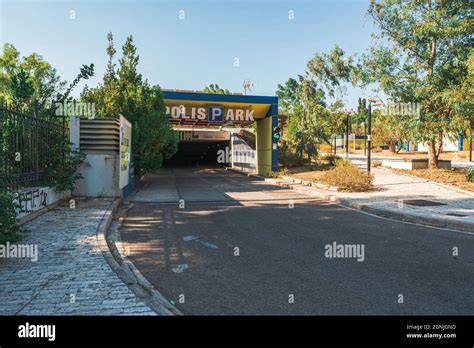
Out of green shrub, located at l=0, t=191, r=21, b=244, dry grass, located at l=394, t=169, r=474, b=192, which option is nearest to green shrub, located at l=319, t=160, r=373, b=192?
dry grass, located at l=394, t=169, r=474, b=192

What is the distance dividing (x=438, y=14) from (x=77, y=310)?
19869 mm

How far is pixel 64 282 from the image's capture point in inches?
194

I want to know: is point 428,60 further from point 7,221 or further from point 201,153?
Result: point 201,153

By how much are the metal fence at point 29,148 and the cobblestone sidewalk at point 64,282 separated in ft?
6.13

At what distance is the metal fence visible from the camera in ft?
27.6

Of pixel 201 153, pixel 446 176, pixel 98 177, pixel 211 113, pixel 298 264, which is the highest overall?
pixel 211 113

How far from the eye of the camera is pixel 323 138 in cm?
2825

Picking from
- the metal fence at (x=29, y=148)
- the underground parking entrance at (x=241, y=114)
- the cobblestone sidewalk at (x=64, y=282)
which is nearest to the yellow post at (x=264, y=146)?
the underground parking entrance at (x=241, y=114)

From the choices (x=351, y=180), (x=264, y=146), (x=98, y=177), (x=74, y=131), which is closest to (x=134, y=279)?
(x=98, y=177)

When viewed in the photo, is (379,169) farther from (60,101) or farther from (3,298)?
(3,298)

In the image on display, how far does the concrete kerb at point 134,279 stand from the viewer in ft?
14.0

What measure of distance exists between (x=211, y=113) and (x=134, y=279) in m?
22.8

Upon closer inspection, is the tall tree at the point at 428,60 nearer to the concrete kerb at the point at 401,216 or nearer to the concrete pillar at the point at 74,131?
the concrete kerb at the point at 401,216
